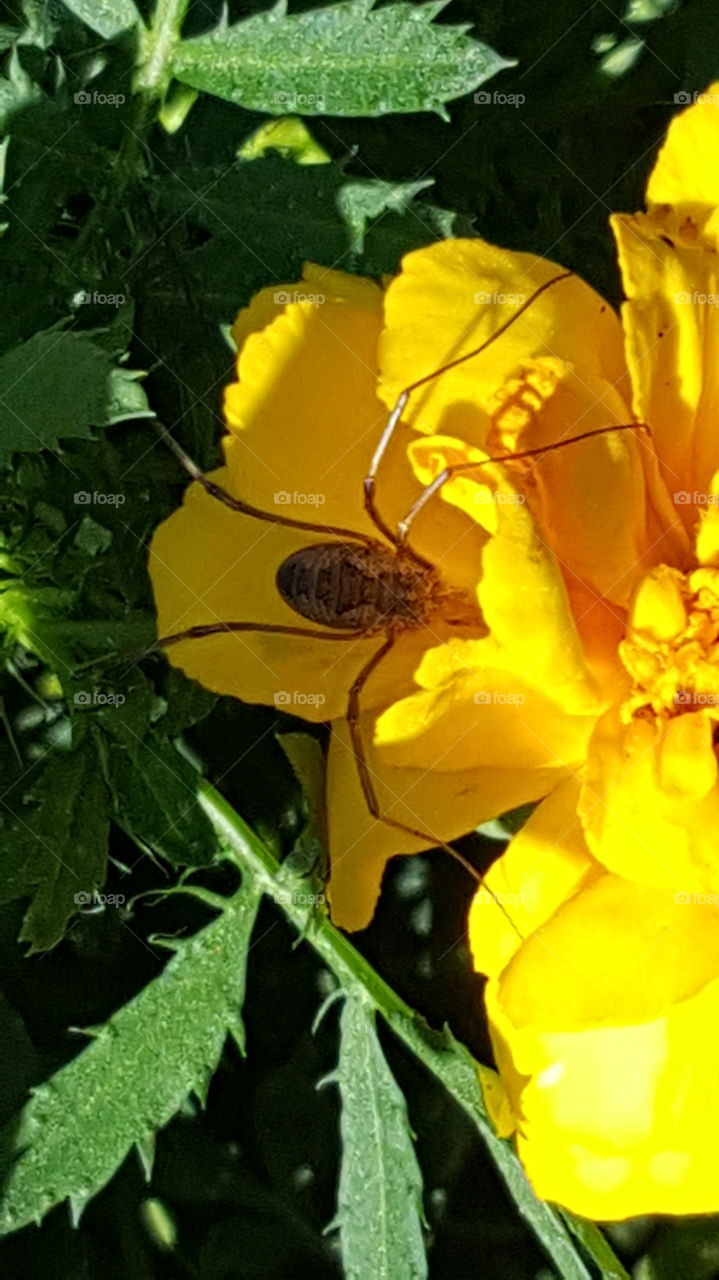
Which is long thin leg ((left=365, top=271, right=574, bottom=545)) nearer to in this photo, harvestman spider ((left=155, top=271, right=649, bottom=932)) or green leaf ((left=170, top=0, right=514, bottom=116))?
harvestman spider ((left=155, top=271, right=649, bottom=932))

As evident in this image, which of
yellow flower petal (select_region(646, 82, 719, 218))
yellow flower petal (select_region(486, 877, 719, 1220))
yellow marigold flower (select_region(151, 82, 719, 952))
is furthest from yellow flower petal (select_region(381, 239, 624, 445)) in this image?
yellow flower petal (select_region(486, 877, 719, 1220))

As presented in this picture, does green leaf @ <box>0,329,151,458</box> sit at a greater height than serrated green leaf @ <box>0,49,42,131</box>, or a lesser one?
lesser

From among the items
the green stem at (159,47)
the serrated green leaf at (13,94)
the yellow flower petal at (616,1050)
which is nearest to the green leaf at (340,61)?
the green stem at (159,47)

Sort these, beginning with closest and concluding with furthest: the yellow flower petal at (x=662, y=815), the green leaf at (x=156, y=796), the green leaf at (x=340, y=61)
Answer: the yellow flower petal at (x=662, y=815) < the green leaf at (x=340, y=61) < the green leaf at (x=156, y=796)

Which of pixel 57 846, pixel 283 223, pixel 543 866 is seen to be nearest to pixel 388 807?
pixel 543 866

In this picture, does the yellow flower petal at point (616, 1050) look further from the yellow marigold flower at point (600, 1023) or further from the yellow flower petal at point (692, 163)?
the yellow flower petal at point (692, 163)

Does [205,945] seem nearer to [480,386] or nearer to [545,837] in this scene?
[545,837]
